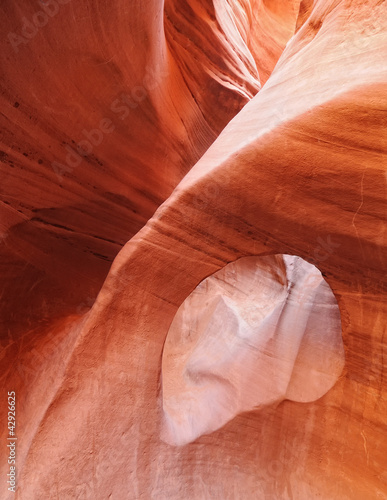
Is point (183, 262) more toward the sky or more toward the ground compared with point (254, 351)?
more toward the sky

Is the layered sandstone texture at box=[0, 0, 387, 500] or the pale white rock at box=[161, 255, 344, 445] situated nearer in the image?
the layered sandstone texture at box=[0, 0, 387, 500]

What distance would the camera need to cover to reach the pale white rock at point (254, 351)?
2.70 meters

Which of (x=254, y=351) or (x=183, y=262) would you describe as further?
(x=254, y=351)

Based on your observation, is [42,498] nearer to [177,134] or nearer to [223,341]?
[223,341]

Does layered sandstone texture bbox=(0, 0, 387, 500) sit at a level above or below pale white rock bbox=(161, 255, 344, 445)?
above

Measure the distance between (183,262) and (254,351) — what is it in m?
1.51

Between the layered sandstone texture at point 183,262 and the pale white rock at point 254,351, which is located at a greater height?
the layered sandstone texture at point 183,262

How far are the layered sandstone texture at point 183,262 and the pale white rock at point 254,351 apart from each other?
0.07 feet

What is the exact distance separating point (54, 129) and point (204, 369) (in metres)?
2.84

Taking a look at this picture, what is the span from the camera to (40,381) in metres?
2.35

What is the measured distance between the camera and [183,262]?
2307mm

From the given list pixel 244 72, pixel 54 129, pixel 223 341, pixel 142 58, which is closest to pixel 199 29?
pixel 244 72

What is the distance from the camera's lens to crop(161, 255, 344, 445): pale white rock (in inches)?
106

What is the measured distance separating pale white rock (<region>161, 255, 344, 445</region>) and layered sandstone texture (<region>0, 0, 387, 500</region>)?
22 mm
